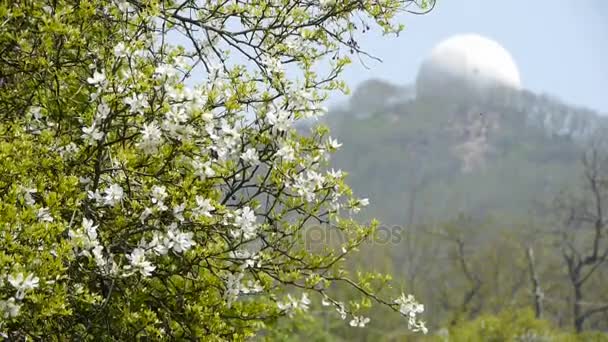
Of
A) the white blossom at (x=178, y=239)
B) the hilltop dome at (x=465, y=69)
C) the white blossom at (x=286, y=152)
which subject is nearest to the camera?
the white blossom at (x=178, y=239)

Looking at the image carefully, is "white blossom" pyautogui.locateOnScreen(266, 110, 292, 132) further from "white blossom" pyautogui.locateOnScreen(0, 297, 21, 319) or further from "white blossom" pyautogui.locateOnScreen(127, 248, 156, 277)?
"white blossom" pyautogui.locateOnScreen(0, 297, 21, 319)

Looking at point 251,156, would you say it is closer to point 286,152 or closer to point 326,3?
point 286,152

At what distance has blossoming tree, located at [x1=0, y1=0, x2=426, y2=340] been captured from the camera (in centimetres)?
330

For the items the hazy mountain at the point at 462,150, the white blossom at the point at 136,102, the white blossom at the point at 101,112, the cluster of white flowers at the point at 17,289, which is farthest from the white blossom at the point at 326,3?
the hazy mountain at the point at 462,150

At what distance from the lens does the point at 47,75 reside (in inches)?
153

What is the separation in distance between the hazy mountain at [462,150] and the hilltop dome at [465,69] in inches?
45.8

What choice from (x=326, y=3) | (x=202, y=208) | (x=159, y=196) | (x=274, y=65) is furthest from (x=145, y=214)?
(x=326, y=3)

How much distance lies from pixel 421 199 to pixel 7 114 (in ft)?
176

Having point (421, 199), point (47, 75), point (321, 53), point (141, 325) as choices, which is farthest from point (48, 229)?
point (421, 199)

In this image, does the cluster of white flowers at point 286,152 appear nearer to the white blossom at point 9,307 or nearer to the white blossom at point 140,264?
the white blossom at point 140,264

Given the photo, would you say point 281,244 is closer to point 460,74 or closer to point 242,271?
point 242,271

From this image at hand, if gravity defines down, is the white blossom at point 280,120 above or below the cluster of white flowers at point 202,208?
above

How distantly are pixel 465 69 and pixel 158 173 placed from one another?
65.7 m

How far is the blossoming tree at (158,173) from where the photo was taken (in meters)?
3.30
